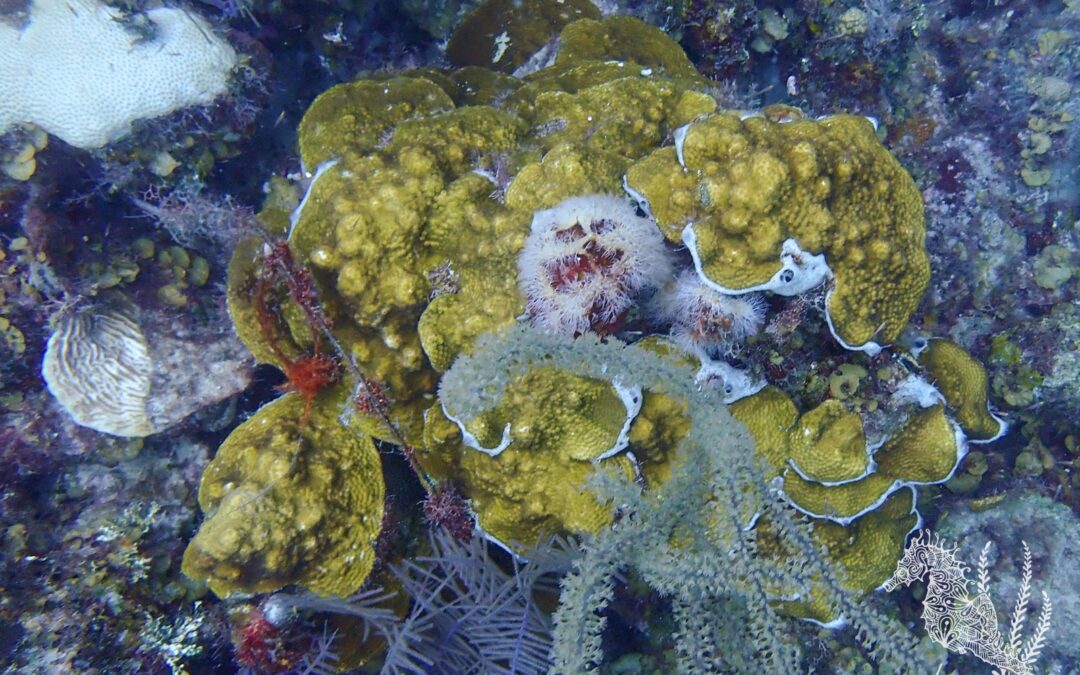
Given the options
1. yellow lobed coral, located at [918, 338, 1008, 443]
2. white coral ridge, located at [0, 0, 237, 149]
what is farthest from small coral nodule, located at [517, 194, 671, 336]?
white coral ridge, located at [0, 0, 237, 149]

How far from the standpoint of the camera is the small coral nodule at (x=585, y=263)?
2.85 meters

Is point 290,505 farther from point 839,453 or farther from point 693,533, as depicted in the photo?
point 839,453

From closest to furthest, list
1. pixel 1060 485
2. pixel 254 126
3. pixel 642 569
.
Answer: pixel 642 569 < pixel 254 126 < pixel 1060 485

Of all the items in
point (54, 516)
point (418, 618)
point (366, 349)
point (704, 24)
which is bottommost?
point (418, 618)

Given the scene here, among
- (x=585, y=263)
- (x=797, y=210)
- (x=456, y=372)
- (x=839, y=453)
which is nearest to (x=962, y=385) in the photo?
(x=839, y=453)

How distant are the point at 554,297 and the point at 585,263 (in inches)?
8.9

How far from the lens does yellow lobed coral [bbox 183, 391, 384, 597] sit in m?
2.89

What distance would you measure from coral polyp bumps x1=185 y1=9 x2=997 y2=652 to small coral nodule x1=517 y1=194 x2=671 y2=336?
0.04ft

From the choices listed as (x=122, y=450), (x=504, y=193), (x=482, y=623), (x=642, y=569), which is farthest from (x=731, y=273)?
(x=122, y=450)

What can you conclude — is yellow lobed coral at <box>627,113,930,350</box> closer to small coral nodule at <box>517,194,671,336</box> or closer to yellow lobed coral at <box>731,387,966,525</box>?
small coral nodule at <box>517,194,671,336</box>

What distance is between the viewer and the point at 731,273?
291 centimetres

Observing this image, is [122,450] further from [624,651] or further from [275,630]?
[624,651]

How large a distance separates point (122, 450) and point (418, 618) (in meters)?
2.09

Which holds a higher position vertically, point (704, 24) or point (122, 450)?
point (704, 24)
